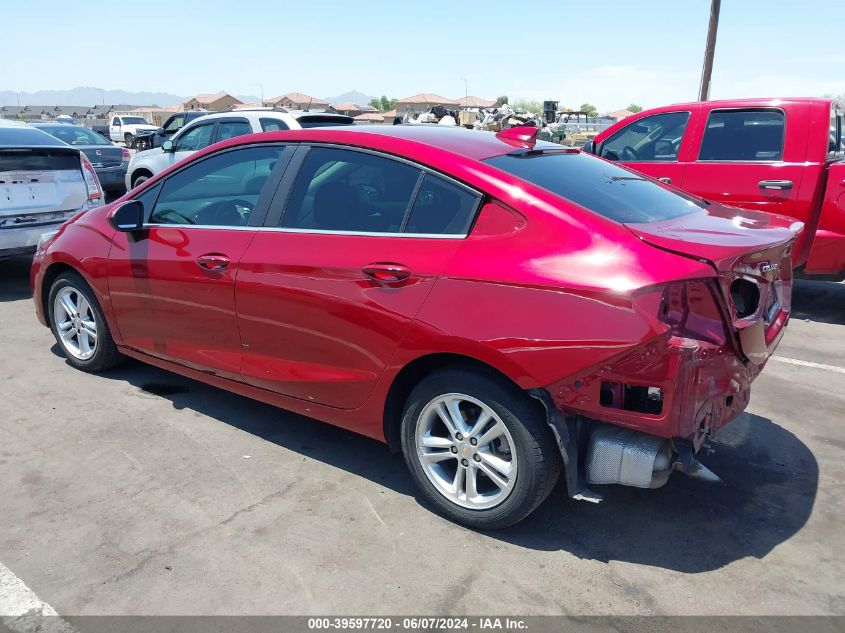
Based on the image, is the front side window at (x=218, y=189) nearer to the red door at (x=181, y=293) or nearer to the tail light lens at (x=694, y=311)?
the red door at (x=181, y=293)

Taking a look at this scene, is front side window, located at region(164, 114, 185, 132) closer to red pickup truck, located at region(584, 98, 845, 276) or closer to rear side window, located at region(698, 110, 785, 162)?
red pickup truck, located at region(584, 98, 845, 276)

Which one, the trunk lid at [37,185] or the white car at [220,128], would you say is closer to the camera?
the trunk lid at [37,185]

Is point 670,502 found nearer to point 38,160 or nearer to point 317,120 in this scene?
point 38,160

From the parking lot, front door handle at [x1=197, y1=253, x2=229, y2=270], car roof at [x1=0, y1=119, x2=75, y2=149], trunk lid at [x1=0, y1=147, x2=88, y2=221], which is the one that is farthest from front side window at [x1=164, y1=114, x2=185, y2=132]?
the parking lot

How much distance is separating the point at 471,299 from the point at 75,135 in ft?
49.1

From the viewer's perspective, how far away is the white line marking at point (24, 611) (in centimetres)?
252

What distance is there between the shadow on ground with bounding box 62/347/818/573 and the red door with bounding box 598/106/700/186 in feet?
11.6

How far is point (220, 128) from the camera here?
10.1m

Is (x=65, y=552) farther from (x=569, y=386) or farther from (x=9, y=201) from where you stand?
(x=9, y=201)

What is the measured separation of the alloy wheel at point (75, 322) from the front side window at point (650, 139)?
5444 millimetres

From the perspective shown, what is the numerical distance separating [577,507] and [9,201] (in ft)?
20.5

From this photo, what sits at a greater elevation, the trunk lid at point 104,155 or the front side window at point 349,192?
the front side window at point 349,192

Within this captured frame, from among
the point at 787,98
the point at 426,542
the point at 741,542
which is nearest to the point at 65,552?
the point at 426,542

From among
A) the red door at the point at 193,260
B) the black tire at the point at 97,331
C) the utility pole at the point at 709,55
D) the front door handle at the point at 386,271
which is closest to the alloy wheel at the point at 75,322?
the black tire at the point at 97,331
